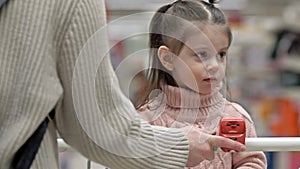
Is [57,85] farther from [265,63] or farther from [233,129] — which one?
[265,63]

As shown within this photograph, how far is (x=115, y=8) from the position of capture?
4082mm

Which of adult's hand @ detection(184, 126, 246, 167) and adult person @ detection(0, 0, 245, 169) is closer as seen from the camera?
adult person @ detection(0, 0, 245, 169)

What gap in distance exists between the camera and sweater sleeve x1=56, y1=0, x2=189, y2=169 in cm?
76

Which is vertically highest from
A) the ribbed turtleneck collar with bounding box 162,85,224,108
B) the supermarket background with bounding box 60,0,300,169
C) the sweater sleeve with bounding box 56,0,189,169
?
the sweater sleeve with bounding box 56,0,189,169

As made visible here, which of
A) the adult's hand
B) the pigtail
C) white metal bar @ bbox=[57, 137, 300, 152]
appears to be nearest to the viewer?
the adult's hand

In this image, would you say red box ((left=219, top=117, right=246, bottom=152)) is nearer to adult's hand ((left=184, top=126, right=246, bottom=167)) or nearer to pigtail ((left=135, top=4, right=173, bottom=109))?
adult's hand ((left=184, top=126, right=246, bottom=167))

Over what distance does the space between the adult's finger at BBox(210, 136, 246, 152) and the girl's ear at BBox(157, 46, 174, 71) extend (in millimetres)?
237

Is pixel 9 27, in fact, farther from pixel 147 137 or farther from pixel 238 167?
pixel 238 167

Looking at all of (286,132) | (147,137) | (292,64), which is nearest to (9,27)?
(147,137)

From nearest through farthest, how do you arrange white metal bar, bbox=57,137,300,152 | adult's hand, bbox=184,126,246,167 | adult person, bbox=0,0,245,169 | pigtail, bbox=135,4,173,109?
adult person, bbox=0,0,245,169
adult's hand, bbox=184,126,246,167
white metal bar, bbox=57,137,300,152
pigtail, bbox=135,4,173,109

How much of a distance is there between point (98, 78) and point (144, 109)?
348mm

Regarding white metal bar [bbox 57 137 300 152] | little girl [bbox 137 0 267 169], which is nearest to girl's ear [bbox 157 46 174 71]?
little girl [bbox 137 0 267 169]

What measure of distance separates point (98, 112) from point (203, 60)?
0.31m

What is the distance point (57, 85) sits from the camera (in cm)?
76
